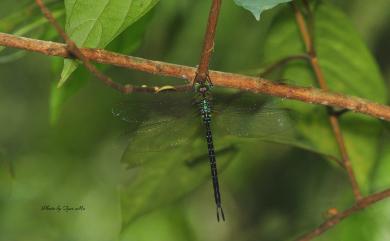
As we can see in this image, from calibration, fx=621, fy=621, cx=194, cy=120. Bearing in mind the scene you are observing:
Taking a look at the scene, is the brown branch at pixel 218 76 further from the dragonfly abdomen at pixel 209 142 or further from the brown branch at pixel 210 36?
the dragonfly abdomen at pixel 209 142

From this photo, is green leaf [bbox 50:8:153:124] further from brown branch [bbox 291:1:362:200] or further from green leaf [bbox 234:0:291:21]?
green leaf [bbox 234:0:291:21]

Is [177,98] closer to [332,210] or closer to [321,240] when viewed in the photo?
[332,210]

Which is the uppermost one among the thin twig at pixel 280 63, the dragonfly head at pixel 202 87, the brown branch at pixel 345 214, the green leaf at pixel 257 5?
the green leaf at pixel 257 5

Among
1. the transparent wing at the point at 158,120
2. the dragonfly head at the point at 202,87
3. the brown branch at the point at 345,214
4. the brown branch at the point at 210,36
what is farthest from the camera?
the transparent wing at the point at 158,120

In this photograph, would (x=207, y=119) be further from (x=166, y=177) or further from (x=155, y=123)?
(x=166, y=177)

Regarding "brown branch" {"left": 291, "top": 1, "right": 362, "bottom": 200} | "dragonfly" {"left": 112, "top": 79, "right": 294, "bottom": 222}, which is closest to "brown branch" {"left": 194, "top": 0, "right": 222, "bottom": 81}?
"dragonfly" {"left": 112, "top": 79, "right": 294, "bottom": 222}

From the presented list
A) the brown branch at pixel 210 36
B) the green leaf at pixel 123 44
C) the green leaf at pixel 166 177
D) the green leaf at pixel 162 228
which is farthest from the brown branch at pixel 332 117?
the green leaf at pixel 162 228

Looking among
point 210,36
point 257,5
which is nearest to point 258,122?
point 210,36

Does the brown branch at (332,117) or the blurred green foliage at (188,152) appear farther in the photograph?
the blurred green foliage at (188,152)

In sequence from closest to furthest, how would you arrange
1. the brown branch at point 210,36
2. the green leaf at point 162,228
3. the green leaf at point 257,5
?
the green leaf at point 257,5 < the brown branch at point 210,36 < the green leaf at point 162,228
